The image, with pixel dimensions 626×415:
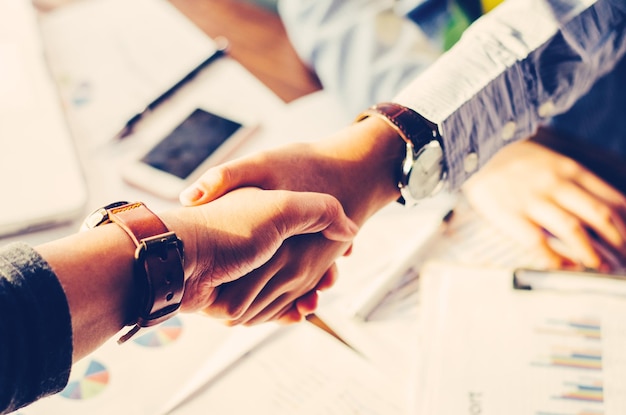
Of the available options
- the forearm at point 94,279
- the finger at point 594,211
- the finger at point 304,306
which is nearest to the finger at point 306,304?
the finger at point 304,306

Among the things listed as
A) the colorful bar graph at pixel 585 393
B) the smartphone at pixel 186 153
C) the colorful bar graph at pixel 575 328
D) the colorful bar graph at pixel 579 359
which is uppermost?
the smartphone at pixel 186 153

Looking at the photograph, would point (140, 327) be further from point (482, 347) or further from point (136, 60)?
point (136, 60)

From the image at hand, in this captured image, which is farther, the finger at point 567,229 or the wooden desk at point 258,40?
the wooden desk at point 258,40

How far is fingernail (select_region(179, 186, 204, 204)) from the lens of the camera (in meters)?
0.64

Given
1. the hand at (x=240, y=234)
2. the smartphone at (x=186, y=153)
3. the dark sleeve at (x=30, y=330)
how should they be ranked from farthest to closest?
the smartphone at (x=186, y=153) → the hand at (x=240, y=234) → the dark sleeve at (x=30, y=330)

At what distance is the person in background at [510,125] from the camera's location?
0.75 meters

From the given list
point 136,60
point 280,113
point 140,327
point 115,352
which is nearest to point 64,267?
point 140,327

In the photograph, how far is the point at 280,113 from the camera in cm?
92

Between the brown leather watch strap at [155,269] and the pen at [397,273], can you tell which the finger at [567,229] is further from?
the brown leather watch strap at [155,269]

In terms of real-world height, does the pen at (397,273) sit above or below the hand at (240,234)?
below

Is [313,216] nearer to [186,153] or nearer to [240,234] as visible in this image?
[240,234]

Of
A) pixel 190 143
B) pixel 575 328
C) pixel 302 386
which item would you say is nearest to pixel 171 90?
pixel 190 143

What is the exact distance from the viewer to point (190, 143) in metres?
0.86

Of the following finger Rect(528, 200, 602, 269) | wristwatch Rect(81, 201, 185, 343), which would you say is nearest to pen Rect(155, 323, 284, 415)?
wristwatch Rect(81, 201, 185, 343)
